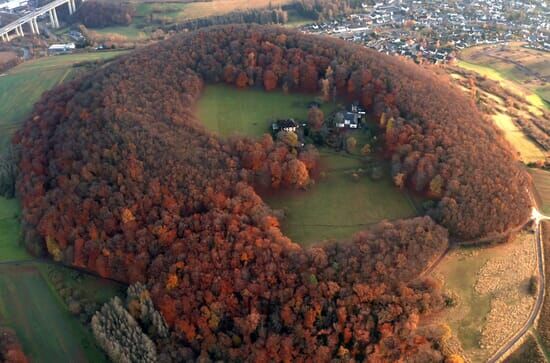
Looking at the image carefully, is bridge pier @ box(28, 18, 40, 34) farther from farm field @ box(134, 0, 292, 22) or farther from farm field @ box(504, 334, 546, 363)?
farm field @ box(504, 334, 546, 363)

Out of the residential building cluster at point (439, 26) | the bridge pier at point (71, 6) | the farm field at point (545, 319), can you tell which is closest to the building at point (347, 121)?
the farm field at point (545, 319)

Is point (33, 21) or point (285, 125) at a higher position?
point (33, 21)

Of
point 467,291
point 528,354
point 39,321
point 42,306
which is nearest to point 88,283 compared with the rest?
point 42,306

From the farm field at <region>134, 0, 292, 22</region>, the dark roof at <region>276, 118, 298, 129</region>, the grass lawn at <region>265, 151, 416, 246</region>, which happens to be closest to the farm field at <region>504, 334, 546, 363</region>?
the grass lawn at <region>265, 151, 416, 246</region>

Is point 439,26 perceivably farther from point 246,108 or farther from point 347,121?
point 246,108

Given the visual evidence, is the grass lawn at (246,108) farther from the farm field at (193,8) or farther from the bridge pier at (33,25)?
the bridge pier at (33,25)

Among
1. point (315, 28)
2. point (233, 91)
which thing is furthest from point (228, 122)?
point (315, 28)
